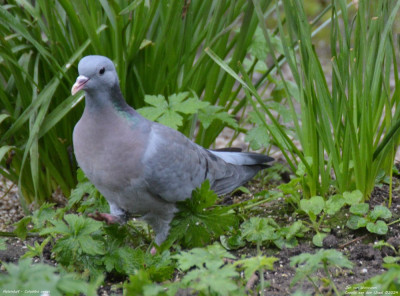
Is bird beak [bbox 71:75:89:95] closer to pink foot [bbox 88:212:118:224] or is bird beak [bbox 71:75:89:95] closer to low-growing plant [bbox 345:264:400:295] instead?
pink foot [bbox 88:212:118:224]

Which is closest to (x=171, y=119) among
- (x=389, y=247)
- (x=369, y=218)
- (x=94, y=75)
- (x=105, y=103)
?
(x=105, y=103)

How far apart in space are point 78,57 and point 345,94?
136 centimetres

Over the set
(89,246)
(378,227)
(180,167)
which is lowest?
(378,227)

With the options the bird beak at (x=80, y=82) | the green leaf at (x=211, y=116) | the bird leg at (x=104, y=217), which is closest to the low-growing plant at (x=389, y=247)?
the green leaf at (x=211, y=116)

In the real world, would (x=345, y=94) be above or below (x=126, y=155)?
above

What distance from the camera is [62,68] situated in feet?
10.5

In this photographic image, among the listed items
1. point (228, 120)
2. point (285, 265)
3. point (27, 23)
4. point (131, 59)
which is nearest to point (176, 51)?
point (131, 59)

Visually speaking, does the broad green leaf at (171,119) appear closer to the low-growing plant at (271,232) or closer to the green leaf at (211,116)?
the green leaf at (211,116)

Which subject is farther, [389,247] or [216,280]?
[389,247]

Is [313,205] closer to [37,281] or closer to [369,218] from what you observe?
[369,218]

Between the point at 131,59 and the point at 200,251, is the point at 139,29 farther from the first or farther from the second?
the point at 200,251

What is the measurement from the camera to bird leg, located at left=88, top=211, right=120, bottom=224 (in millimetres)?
2571

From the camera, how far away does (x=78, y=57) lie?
3217mm

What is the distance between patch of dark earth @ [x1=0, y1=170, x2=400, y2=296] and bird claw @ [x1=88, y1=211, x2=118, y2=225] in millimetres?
257
